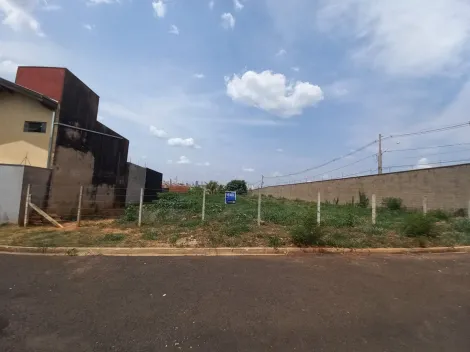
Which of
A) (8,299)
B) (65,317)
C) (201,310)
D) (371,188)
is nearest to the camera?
(65,317)

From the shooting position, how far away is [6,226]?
37.3ft

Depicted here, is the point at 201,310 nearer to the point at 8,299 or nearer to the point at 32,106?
the point at 8,299

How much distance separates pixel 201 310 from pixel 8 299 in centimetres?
297

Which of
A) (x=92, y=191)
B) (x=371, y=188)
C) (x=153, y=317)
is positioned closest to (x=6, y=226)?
(x=92, y=191)

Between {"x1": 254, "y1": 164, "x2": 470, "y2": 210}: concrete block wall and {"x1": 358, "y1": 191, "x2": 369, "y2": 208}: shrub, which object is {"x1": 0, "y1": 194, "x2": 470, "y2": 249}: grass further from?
{"x1": 358, "y1": 191, "x2": 369, "y2": 208}: shrub

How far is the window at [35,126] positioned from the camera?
13609 mm

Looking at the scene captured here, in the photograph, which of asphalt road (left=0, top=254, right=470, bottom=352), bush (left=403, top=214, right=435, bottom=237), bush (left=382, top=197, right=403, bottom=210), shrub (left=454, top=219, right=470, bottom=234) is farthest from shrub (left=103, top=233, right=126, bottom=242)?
bush (left=382, top=197, right=403, bottom=210)

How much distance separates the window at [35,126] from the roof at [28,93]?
2.83 ft

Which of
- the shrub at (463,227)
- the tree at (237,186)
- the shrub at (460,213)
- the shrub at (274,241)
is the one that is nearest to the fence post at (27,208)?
the shrub at (274,241)

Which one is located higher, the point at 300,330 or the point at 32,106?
the point at 32,106

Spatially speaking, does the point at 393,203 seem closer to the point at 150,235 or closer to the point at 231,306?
the point at 150,235

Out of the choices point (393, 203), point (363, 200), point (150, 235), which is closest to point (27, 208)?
point (150, 235)

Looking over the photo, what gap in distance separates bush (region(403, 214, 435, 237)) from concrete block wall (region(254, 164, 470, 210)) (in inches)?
397

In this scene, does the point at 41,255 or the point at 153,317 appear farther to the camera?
the point at 41,255
